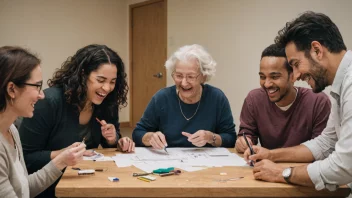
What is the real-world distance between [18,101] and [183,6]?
4.24 meters

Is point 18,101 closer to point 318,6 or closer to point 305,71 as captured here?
point 305,71

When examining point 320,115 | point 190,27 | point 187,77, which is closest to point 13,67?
point 187,77

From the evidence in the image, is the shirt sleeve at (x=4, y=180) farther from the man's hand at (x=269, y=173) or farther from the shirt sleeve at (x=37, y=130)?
the man's hand at (x=269, y=173)

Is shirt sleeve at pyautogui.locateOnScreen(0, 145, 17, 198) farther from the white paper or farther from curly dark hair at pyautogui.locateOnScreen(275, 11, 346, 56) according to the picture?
curly dark hair at pyautogui.locateOnScreen(275, 11, 346, 56)

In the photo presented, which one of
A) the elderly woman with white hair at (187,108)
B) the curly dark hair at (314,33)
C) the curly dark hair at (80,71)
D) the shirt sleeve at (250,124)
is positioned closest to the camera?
the curly dark hair at (314,33)

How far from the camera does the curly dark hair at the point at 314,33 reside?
1502 millimetres

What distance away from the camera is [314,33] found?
152 centimetres

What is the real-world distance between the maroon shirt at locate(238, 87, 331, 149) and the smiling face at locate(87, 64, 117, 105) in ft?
2.85

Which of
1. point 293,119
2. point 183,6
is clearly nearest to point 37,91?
point 293,119

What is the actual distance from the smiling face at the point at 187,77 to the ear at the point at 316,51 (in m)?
0.92

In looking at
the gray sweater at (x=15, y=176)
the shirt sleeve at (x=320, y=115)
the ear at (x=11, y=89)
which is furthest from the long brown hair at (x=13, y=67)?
the shirt sleeve at (x=320, y=115)

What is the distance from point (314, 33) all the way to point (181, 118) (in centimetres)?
109

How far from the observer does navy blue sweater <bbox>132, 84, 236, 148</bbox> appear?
234cm

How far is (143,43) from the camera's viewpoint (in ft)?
20.7
